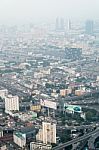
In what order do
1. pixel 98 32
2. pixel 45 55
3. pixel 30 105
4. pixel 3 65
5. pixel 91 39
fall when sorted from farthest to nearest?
pixel 98 32
pixel 91 39
pixel 45 55
pixel 3 65
pixel 30 105

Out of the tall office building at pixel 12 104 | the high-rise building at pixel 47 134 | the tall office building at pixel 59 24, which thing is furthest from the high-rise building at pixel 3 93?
the tall office building at pixel 59 24

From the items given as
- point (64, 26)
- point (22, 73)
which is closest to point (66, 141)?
point (22, 73)

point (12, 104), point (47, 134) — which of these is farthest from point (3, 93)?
point (47, 134)

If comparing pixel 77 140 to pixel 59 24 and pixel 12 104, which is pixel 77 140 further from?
pixel 59 24

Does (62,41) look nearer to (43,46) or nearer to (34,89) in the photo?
(43,46)

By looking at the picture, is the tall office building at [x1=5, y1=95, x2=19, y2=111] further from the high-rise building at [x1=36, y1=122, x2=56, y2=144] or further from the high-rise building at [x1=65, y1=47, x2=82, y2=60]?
the high-rise building at [x1=65, y1=47, x2=82, y2=60]

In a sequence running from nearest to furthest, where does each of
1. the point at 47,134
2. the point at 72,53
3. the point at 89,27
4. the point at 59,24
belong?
1. the point at 47,134
2. the point at 72,53
3. the point at 89,27
4. the point at 59,24

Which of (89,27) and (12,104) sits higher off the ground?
(89,27)

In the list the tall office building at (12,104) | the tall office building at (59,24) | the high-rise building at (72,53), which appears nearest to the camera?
the tall office building at (12,104)

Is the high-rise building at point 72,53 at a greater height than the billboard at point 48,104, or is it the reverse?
the high-rise building at point 72,53

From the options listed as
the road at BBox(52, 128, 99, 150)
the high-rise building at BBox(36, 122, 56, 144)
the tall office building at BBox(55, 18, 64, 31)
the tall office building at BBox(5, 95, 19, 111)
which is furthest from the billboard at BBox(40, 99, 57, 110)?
the tall office building at BBox(55, 18, 64, 31)

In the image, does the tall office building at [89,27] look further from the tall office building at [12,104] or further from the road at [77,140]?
the road at [77,140]
